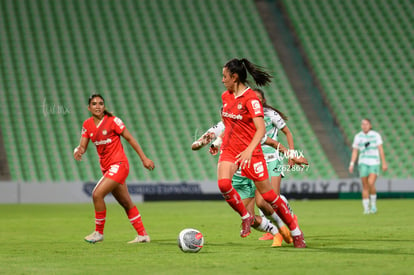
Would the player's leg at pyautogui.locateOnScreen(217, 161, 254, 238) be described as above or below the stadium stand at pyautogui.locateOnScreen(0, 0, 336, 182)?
below

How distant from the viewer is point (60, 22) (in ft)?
93.9

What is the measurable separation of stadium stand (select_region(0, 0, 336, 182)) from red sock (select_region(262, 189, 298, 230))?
→ 52.4 feet

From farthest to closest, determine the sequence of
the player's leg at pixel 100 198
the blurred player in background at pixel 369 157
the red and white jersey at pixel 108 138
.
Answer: the blurred player in background at pixel 369 157, the red and white jersey at pixel 108 138, the player's leg at pixel 100 198

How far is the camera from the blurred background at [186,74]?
24.9m

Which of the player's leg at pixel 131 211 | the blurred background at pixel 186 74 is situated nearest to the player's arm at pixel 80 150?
the player's leg at pixel 131 211

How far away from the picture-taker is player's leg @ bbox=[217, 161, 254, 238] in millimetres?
8297

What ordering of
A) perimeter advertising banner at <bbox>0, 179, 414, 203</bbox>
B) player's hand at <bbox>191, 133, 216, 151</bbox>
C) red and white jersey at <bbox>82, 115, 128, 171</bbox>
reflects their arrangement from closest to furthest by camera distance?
1. player's hand at <bbox>191, 133, 216, 151</bbox>
2. red and white jersey at <bbox>82, 115, 128, 171</bbox>
3. perimeter advertising banner at <bbox>0, 179, 414, 203</bbox>

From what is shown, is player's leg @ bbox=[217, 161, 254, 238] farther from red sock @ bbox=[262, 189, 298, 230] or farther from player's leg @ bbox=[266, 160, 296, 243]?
player's leg @ bbox=[266, 160, 296, 243]

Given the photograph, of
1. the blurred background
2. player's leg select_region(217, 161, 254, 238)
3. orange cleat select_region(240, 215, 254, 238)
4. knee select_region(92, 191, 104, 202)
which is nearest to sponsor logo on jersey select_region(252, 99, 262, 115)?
player's leg select_region(217, 161, 254, 238)

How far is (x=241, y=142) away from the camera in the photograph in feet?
27.6

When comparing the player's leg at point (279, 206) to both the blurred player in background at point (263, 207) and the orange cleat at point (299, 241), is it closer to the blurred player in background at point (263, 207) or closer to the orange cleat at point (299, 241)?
the orange cleat at point (299, 241)

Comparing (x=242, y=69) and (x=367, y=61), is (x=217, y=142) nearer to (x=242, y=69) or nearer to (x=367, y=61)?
(x=242, y=69)

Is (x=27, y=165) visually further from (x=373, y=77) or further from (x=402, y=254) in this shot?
(x=402, y=254)

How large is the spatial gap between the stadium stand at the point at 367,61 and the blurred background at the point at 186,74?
5cm
